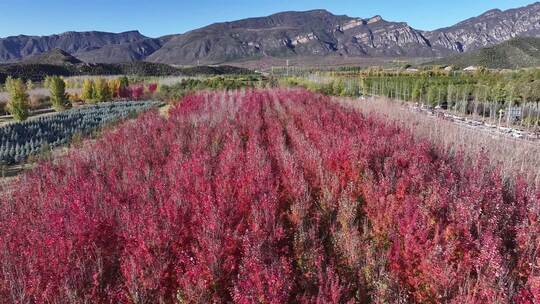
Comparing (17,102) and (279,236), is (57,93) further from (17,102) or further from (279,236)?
(279,236)

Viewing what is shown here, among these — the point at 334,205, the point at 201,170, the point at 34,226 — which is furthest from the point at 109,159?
the point at 334,205

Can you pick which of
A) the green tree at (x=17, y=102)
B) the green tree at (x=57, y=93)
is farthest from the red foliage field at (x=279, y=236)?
the green tree at (x=57, y=93)

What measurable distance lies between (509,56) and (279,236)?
288ft

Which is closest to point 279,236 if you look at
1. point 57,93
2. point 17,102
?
point 17,102

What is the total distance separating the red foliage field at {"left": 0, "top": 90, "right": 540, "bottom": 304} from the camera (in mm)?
3084

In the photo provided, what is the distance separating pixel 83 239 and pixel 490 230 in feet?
13.7

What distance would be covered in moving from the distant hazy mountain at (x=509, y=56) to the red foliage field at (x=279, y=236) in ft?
259

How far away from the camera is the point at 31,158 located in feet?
35.0

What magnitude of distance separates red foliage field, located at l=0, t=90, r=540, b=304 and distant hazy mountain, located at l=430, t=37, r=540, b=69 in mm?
79092

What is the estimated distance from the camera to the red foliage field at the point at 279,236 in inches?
121

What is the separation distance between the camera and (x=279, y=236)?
12.5ft

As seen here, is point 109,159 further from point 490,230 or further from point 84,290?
point 490,230

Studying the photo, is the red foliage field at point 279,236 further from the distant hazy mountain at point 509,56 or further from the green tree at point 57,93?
the distant hazy mountain at point 509,56

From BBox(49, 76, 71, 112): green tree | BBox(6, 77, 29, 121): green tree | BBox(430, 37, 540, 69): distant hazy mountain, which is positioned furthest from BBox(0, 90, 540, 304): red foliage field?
BBox(430, 37, 540, 69): distant hazy mountain
